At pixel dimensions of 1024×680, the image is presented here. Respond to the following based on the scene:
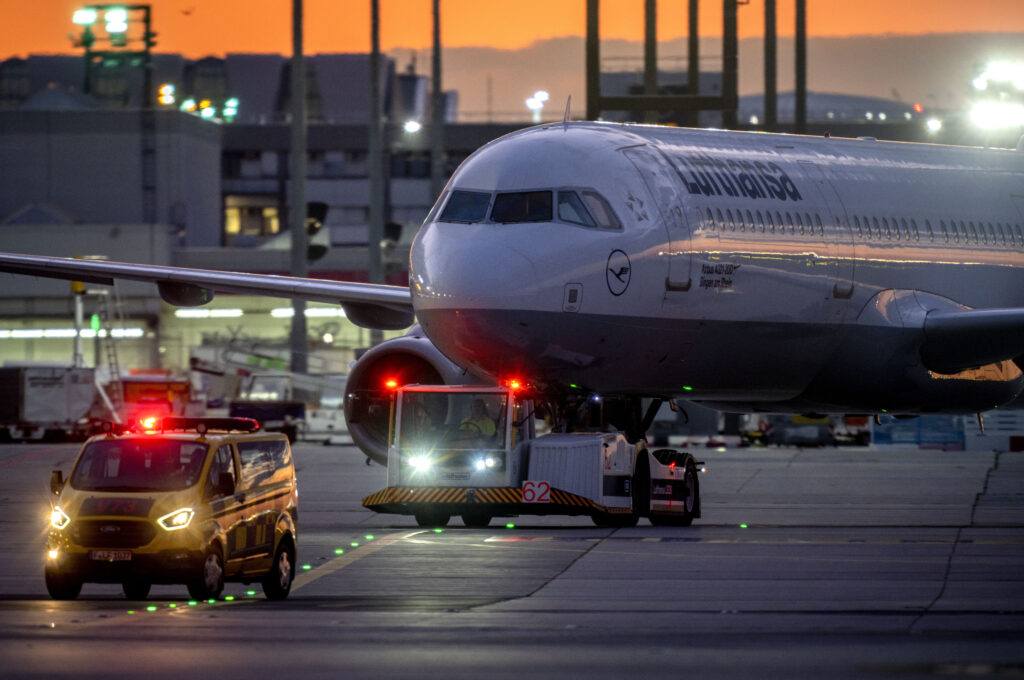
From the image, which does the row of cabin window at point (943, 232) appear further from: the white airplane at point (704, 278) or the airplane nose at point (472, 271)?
the airplane nose at point (472, 271)

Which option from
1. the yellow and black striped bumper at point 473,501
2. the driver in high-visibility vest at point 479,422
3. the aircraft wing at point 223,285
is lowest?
the yellow and black striped bumper at point 473,501

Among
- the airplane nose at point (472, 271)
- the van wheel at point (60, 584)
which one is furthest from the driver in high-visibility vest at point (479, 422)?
the van wheel at point (60, 584)

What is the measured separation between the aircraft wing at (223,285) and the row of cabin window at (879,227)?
6.57 m

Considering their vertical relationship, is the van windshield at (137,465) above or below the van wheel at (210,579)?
above

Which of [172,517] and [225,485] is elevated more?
[225,485]

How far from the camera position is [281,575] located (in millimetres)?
18688

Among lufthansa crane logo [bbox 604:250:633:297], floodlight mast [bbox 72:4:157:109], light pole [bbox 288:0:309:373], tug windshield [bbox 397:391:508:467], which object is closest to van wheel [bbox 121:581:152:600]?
tug windshield [bbox 397:391:508:467]

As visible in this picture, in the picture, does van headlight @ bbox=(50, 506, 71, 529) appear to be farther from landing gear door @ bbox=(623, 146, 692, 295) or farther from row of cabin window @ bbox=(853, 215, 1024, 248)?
row of cabin window @ bbox=(853, 215, 1024, 248)

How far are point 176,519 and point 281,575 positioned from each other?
1.26 m

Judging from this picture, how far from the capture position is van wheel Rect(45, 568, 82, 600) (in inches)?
706

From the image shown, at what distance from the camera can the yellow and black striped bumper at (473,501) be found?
25250mm

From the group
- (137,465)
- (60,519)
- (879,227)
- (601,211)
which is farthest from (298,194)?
(60,519)

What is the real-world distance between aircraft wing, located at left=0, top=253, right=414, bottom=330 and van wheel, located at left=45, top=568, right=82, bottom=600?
13579 mm

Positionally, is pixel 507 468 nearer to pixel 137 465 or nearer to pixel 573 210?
pixel 573 210
